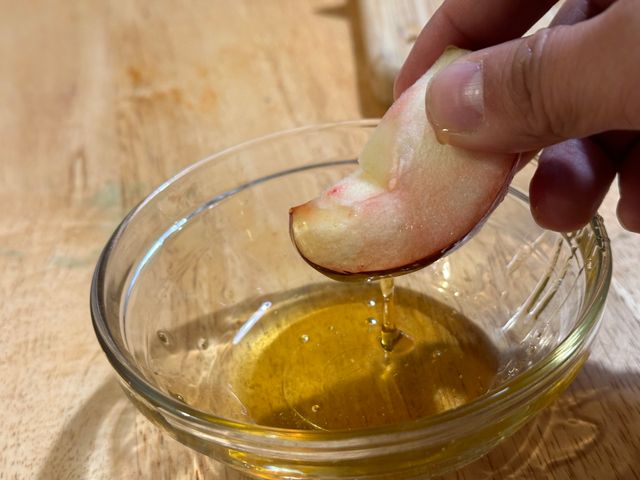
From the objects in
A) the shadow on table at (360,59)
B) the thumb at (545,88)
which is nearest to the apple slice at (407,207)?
the thumb at (545,88)

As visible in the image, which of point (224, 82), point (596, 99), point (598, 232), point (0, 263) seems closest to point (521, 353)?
point (598, 232)

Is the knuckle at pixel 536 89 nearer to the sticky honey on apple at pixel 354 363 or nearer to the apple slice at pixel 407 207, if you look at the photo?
the apple slice at pixel 407 207

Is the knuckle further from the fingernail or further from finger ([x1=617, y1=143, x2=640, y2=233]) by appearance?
finger ([x1=617, y1=143, x2=640, y2=233])

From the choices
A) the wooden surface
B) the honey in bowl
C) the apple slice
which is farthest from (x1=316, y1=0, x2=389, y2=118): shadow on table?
the apple slice

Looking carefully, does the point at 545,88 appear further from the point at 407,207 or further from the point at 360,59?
the point at 360,59

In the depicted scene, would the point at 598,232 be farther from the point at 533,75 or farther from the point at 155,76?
the point at 155,76

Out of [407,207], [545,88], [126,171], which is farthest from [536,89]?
[126,171]
